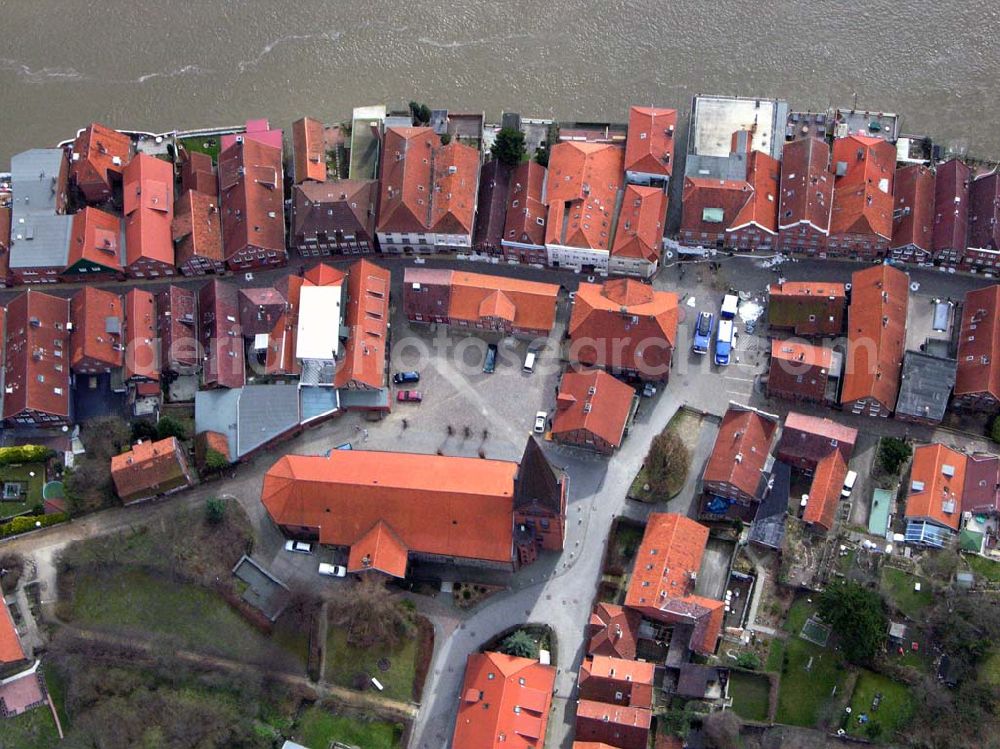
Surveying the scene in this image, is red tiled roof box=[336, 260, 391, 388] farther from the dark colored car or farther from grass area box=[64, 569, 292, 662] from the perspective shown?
grass area box=[64, 569, 292, 662]

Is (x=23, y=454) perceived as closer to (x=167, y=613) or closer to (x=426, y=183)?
(x=167, y=613)

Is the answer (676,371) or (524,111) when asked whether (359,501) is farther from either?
(524,111)

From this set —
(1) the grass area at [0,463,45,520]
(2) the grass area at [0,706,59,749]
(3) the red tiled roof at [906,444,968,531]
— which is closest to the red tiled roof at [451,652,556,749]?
(3) the red tiled roof at [906,444,968,531]

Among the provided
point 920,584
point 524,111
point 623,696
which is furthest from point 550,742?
point 524,111

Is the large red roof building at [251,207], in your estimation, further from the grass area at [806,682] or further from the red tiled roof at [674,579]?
the grass area at [806,682]

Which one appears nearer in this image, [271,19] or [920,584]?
[920,584]

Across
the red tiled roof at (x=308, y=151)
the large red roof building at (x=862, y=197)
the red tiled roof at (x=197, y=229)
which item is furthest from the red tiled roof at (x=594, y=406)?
the red tiled roof at (x=197, y=229)
